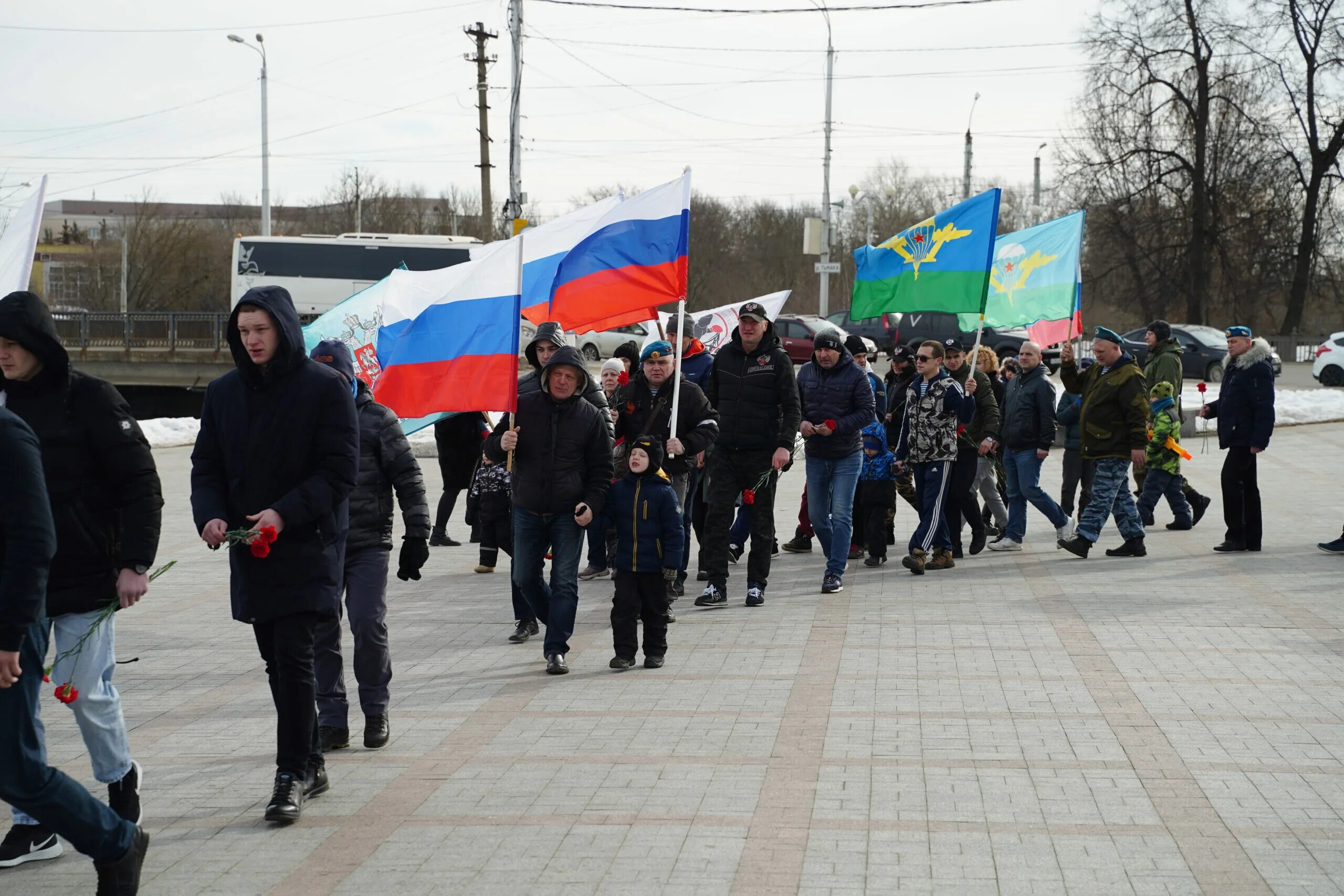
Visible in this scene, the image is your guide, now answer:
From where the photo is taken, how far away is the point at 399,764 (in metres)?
5.57

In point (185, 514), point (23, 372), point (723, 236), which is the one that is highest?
point (723, 236)

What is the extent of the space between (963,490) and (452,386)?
458cm

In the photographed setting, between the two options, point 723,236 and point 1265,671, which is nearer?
point 1265,671

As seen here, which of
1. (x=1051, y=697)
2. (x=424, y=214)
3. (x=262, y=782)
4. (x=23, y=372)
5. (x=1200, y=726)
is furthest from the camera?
(x=424, y=214)

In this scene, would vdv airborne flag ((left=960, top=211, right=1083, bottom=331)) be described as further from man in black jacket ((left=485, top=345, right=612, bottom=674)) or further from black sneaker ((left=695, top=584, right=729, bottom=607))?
man in black jacket ((left=485, top=345, right=612, bottom=674))

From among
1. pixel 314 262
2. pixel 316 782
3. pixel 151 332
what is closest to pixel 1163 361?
pixel 316 782

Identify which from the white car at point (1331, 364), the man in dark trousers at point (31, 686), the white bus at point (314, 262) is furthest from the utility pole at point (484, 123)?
the man in dark trousers at point (31, 686)

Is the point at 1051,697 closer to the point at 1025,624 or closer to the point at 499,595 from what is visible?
the point at 1025,624

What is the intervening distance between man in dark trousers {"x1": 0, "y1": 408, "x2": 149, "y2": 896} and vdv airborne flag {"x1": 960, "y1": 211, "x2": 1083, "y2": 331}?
33.5ft

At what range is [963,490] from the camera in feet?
34.8

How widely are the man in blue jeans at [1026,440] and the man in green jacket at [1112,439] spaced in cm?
32

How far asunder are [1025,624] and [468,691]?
3.43 m

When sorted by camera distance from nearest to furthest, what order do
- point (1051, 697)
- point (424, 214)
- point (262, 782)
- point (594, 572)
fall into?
point (262, 782) < point (1051, 697) < point (594, 572) < point (424, 214)

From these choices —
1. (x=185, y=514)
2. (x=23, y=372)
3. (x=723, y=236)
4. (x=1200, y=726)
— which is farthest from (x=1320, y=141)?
(x=23, y=372)
